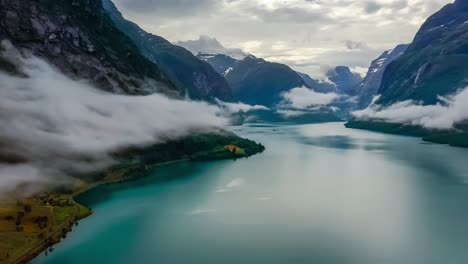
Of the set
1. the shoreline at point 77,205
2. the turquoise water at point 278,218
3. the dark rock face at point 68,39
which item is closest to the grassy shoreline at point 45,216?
the shoreline at point 77,205

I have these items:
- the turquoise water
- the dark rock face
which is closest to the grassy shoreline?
the turquoise water

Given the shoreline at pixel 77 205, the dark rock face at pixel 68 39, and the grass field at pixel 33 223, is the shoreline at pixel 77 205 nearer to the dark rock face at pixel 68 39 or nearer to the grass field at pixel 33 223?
the grass field at pixel 33 223

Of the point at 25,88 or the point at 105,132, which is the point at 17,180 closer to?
the point at 105,132

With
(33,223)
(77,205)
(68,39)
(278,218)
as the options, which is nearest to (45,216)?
(33,223)

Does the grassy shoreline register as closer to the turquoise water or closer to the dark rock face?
the turquoise water

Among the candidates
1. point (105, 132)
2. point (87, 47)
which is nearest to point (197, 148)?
point (105, 132)

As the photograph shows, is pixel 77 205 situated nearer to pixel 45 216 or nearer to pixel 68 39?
pixel 45 216
